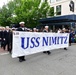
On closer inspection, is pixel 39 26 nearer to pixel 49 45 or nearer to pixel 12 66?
pixel 49 45

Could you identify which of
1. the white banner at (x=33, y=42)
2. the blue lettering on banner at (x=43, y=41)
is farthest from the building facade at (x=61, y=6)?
the white banner at (x=33, y=42)

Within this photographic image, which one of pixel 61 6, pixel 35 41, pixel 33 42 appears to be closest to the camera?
pixel 33 42

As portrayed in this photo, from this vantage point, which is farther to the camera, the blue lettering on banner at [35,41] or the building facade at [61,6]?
the building facade at [61,6]

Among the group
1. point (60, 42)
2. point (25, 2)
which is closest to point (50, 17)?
point (25, 2)

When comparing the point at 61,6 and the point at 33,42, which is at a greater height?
the point at 61,6

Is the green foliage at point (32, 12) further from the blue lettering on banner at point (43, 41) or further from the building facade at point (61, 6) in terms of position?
the blue lettering on banner at point (43, 41)

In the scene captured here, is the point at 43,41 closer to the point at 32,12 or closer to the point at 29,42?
the point at 29,42

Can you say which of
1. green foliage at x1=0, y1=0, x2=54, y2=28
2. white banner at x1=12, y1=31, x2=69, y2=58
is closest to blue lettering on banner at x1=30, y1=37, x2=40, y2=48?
white banner at x1=12, y1=31, x2=69, y2=58

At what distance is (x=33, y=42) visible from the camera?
10.6 m

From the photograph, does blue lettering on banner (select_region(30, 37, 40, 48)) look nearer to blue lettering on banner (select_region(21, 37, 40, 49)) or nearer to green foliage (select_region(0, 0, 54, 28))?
blue lettering on banner (select_region(21, 37, 40, 49))

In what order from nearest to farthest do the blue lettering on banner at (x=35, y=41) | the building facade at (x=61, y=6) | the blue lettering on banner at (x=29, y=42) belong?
1. the blue lettering on banner at (x=29, y=42)
2. the blue lettering on banner at (x=35, y=41)
3. the building facade at (x=61, y=6)

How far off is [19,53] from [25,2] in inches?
993

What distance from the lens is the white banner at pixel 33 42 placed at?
9.46m

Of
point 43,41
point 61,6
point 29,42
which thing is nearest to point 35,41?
point 29,42
